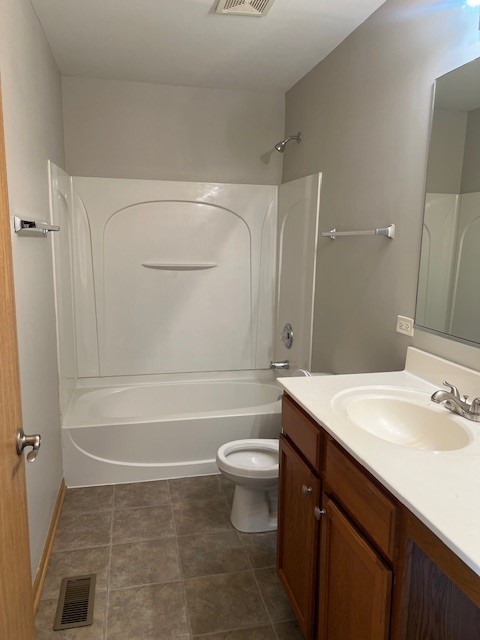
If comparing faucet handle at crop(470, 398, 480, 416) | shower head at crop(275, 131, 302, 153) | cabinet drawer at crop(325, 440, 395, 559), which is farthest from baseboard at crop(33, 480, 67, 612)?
shower head at crop(275, 131, 302, 153)

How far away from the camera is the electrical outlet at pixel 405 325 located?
6.38 ft

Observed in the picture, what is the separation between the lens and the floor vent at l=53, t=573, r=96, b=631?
1803mm

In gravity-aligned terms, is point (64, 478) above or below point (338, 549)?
below

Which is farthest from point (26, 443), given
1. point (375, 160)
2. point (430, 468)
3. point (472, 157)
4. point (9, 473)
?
point (375, 160)

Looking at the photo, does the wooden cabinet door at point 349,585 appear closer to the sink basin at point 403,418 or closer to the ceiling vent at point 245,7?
the sink basin at point 403,418

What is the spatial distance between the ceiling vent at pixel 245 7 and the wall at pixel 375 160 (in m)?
0.50

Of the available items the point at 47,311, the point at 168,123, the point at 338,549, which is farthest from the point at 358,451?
the point at 168,123

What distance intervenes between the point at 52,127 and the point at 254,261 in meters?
1.64

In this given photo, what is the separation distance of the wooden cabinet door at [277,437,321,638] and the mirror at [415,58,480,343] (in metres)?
0.73

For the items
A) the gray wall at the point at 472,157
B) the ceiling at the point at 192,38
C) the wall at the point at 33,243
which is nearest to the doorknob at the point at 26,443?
the wall at the point at 33,243

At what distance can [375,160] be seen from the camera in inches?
86.4

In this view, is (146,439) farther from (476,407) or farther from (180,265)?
(476,407)

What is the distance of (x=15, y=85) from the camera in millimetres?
1834

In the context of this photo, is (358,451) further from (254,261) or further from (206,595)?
(254,261)
